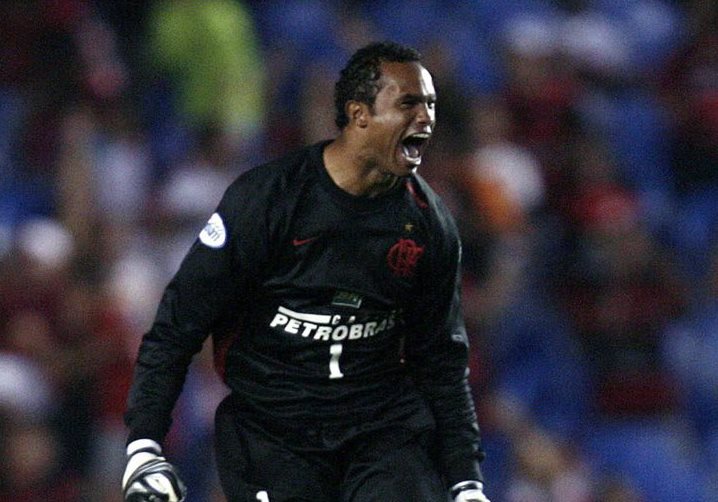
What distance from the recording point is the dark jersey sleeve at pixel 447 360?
4363 millimetres

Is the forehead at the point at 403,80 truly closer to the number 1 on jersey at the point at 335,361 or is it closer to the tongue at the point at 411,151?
the tongue at the point at 411,151

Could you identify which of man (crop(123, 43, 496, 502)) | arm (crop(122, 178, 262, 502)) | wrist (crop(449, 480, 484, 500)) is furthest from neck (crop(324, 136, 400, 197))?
wrist (crop(449, 480, 484, 500))

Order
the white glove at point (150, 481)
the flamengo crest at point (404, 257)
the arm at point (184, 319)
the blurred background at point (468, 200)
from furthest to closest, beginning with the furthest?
the blurred background at point (468, 200) < the flamengo crest at point (404, 257) < the arm at point (184, 319) < the white glove at point (150, 481)

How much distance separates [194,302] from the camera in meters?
4.19

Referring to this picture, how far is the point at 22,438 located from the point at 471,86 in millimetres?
3710

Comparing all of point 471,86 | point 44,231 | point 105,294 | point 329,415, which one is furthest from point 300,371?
point 471,86

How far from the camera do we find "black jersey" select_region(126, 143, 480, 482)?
Result: 4.17m

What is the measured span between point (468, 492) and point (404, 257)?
0.65 meters

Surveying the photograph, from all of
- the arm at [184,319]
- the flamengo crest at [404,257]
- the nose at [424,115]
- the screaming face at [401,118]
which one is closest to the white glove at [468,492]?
the flamengo crest at [404,257]

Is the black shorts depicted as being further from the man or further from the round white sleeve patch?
the round white sleeve patch

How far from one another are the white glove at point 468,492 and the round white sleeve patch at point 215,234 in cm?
91

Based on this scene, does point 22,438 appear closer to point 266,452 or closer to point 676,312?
point 266,452

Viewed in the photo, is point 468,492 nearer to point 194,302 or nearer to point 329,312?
point 329,312

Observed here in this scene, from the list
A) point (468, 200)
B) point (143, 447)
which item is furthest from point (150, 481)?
point (468, 200)
